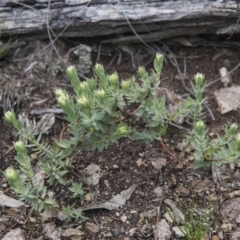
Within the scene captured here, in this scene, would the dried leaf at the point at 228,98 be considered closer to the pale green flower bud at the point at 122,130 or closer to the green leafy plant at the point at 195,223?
the green leafy plant at the point at 195,223

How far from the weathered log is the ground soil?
0.15m

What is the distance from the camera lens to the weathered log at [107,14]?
279 cm

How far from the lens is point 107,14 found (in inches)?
110

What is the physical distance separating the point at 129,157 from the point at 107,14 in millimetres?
765

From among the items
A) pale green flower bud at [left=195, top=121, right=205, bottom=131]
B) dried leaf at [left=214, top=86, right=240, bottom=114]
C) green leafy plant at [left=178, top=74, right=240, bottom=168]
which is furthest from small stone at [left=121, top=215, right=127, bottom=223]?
dried leaf at [left=214, top=86, right=240, bottom=114]

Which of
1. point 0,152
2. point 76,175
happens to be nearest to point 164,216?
point 76,175

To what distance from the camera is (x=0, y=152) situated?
2600 mm

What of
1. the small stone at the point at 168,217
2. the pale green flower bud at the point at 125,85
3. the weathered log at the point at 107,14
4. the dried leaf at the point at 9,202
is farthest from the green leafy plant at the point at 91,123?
the weathered log at the point at 107,14

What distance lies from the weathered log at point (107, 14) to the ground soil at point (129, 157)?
0.48ft

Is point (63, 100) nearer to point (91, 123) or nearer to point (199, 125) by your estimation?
point (91, 123)

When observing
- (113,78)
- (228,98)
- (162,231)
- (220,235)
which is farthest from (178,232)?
(228,98)

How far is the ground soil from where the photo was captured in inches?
91.0

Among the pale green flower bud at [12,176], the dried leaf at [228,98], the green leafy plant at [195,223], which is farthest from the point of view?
the dried leaf at [228,98]

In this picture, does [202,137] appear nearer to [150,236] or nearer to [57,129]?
[150,236]
